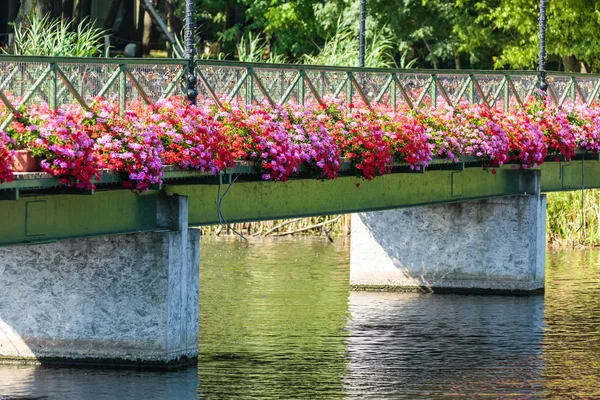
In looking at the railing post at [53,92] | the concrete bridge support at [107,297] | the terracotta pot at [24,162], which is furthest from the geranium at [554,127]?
the terracotta pot at [24,162]

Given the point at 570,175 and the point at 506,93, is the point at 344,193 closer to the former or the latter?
the point at 506,93

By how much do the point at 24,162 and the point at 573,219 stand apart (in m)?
23.1

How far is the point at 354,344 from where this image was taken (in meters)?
25.0

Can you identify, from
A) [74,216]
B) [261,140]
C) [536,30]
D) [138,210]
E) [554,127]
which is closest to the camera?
[74,216]

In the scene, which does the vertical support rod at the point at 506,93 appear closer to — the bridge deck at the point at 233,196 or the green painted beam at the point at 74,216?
the bridge deck at the point at 233,196

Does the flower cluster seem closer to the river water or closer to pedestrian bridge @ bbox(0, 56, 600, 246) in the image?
pedestrian bridge @ bbox(0, 56, 600, 246)

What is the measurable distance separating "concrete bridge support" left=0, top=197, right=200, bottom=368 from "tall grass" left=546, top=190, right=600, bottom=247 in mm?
18832

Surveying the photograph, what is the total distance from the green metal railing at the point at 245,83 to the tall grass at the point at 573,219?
7189mm

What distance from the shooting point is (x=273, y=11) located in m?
54.9

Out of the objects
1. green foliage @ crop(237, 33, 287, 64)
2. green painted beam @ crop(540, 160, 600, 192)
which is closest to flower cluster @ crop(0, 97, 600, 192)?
green painted beam @ crop(540, 160, 600, 192)

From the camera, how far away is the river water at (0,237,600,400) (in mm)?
20750

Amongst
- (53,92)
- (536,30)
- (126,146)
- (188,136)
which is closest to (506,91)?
(188,136)

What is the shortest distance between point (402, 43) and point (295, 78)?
2710cm

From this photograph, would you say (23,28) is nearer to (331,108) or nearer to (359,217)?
(359,217)
